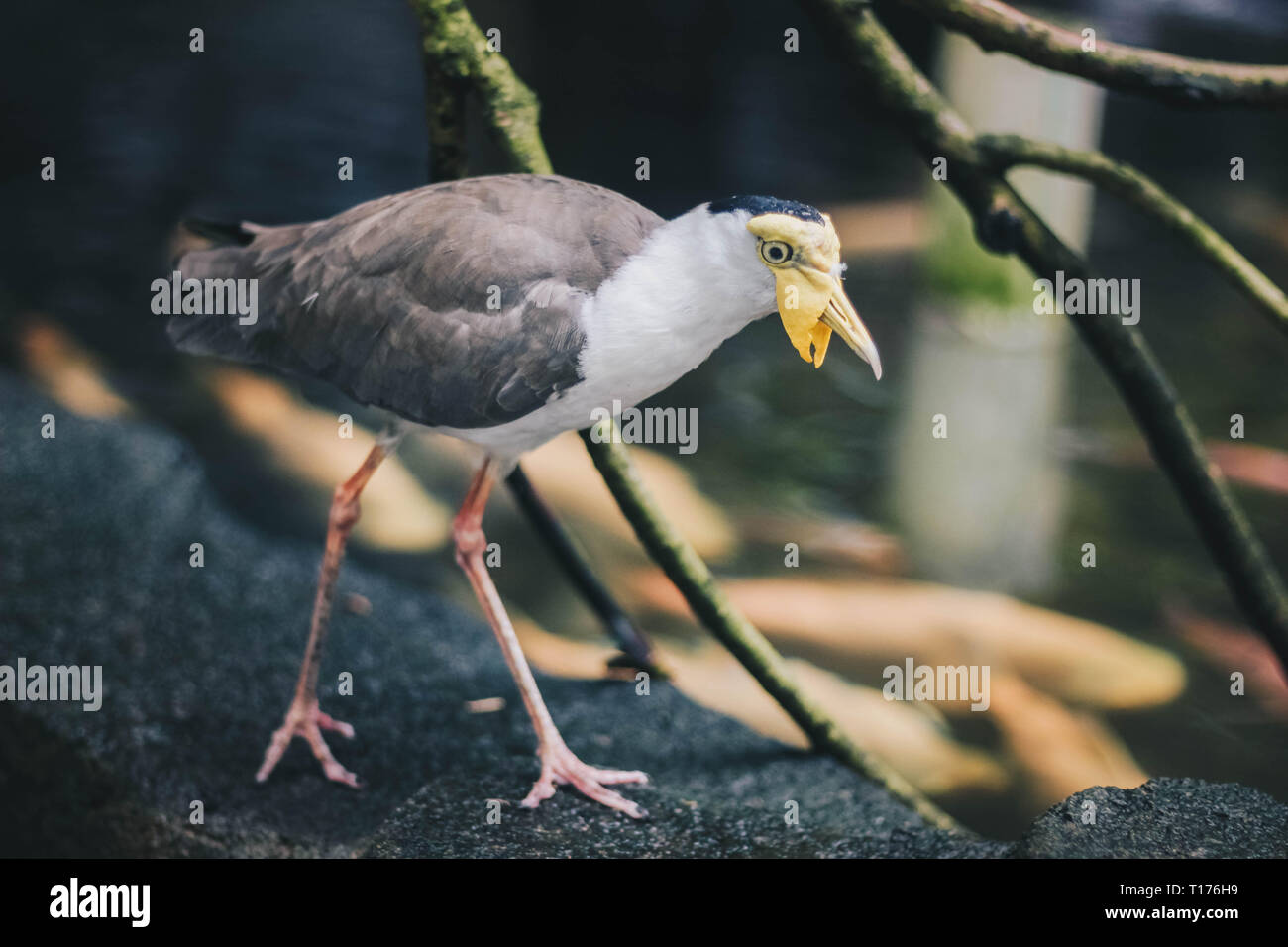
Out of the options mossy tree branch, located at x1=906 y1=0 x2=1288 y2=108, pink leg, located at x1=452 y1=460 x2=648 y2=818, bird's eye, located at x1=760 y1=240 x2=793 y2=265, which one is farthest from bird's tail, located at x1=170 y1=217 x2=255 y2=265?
mossy tree branch, located at x1=906 y1=0 x2=1288 y2=108

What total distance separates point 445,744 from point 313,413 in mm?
1741

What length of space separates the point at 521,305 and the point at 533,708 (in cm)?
64

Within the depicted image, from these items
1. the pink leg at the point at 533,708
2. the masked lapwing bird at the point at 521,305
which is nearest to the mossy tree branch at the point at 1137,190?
the masked lapwing bird at the point at 521,305

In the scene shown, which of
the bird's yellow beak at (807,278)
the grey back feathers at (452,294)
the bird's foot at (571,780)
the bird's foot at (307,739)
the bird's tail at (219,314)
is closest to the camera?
the bird's yellow beak at (807,278)

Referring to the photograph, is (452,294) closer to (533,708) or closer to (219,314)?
(219,314)

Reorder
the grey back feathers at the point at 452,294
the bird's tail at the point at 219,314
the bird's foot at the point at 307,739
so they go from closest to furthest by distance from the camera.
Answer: the grey back feathers at the point at 452,294 < the bird's tail at the point at 219,314 < the bird's foot at the point at 307,739

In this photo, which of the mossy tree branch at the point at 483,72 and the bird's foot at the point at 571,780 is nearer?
the bird's foot at the point at 571,780

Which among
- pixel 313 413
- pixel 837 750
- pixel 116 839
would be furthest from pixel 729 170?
pixel 116 839

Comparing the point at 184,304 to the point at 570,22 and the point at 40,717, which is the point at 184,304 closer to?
the point at 40,717

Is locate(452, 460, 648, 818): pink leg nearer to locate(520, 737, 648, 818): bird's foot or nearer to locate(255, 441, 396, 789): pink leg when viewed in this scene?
locate(520, 737, 648, 818): bird's foot

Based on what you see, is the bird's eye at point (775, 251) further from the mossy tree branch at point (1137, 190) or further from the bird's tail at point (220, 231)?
the bird's tail at point (220, 231)

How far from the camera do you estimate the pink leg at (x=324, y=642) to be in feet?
6.82

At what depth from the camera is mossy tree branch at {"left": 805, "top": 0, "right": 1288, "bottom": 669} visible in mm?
2057

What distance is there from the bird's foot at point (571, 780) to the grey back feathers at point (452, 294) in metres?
0.53
